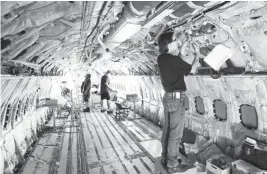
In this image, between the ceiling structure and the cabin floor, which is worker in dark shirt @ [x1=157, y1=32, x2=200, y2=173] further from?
the cabin floor

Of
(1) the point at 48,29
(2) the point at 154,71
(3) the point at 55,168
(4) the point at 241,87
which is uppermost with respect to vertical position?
(1) the point at 48,29

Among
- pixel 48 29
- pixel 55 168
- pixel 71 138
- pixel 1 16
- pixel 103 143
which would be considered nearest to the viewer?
pixel 1 16

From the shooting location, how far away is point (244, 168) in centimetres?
461

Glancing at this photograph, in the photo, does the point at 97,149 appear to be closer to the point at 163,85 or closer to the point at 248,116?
the point at 163,85

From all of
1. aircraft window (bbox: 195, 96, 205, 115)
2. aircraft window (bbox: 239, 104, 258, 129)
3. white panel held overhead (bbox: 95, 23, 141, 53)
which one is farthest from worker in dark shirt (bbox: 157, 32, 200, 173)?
aircraft window (bbox: 195, 96, 205, 115)

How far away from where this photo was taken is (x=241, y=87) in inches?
203

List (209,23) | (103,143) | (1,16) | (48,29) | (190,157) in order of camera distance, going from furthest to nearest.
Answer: (103,143), (190,157), (209,23), (48,29), (1,16)

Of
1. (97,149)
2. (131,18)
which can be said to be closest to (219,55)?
(131,18)

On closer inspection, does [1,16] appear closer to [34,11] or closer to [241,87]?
[34,11]

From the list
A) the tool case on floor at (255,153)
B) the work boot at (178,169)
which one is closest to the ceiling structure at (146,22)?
the tool case on floor at (255,153)

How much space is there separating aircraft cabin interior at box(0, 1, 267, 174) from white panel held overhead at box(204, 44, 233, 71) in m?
Answer: 0.02

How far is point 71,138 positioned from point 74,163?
2.65 m

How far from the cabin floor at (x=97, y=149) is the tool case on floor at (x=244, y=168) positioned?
225 centimetres

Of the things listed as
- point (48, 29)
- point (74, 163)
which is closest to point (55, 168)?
point (74, 163)
